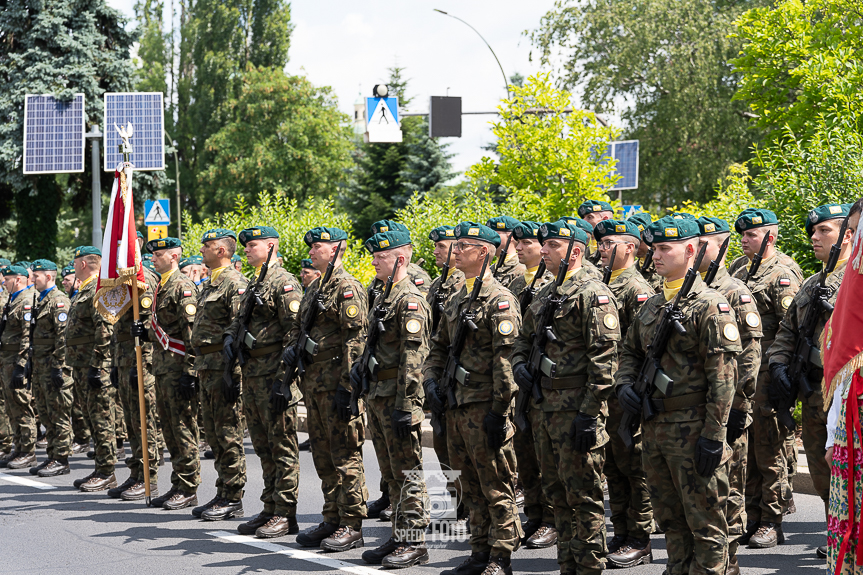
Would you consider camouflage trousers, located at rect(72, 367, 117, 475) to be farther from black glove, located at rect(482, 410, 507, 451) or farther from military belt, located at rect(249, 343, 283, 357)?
black glove, located at rect(482, 410, 507, 451)

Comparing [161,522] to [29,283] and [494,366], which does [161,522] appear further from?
[29,283]

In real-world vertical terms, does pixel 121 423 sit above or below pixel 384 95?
below

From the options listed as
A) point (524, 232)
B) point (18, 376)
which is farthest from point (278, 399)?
point (18, 376)

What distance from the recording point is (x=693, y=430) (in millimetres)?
4902

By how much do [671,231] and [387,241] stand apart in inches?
90.4

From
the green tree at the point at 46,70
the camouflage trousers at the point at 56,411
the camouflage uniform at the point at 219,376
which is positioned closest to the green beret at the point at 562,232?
the camouflage uniform at the point at 219,376

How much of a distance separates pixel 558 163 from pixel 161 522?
30.0 ft

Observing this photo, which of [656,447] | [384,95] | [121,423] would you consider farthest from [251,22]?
[656,447]

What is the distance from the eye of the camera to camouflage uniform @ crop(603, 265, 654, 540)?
6449 mm

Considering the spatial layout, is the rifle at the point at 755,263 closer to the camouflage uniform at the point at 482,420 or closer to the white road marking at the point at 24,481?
the camouflage uniform at the point at 482,420

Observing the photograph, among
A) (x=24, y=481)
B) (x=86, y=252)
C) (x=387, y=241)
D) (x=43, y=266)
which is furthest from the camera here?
(x=43, y=266)

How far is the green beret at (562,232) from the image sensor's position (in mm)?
6020

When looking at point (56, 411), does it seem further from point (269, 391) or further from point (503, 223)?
point (503, 223)

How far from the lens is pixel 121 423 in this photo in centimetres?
1133
